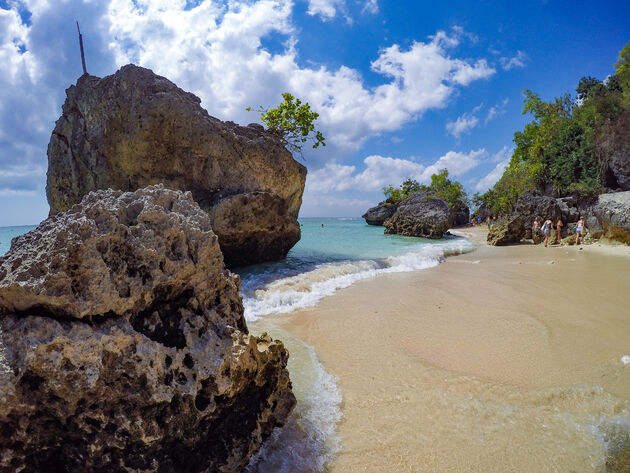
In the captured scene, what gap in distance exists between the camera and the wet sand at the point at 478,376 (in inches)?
103

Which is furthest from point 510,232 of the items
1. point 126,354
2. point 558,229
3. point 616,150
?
point 126,354

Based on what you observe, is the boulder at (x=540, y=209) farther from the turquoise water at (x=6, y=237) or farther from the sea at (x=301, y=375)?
the turquoise water at (x=6, y=237)

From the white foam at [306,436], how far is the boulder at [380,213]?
44776mm

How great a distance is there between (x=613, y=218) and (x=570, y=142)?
14.7m

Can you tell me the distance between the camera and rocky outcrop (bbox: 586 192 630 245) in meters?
14.4

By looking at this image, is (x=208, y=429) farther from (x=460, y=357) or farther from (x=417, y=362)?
(x=460, y=357)

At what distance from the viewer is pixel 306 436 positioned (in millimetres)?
2848

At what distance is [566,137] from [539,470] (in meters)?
32.1

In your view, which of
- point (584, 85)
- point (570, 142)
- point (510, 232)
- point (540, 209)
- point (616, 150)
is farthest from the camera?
point (584, 85)

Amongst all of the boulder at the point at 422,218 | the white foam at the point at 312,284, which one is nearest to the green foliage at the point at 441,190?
the boulder at the point at 422,218

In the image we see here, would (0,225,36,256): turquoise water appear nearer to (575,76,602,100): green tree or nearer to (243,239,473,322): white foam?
(243,239,473,322): white foam

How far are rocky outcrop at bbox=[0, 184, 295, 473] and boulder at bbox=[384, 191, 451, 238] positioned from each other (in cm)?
2638

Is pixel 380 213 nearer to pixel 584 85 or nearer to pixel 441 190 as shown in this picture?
pixel 441 190

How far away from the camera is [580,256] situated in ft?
42.3
